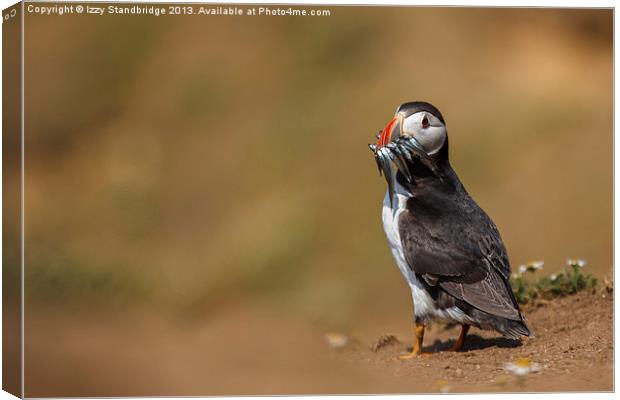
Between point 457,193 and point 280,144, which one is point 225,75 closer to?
point 280,144

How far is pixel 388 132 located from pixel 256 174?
1.45 metres

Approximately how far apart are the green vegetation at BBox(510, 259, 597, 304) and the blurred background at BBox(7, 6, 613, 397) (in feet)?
0.54

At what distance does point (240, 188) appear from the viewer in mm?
10141

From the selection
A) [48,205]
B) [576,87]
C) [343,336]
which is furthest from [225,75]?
[576,87]

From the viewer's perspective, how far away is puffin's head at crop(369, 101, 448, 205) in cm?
928

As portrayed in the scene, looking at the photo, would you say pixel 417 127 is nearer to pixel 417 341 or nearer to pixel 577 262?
pixel 417 341

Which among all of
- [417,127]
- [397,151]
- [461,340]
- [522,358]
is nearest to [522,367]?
[522,358]

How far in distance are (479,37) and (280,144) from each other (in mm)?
2107

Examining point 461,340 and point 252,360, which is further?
point 461,340

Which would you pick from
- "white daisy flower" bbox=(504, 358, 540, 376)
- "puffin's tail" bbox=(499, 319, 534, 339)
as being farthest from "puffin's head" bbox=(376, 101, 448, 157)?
"white daisy flower" bbox=(504, 358, 540, 376)

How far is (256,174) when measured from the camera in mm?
10031

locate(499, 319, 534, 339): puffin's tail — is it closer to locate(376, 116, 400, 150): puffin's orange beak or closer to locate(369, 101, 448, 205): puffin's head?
locate(369, 101, 448, 205): puffin's head

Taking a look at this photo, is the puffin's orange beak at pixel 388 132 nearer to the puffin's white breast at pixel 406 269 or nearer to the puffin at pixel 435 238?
the puffin at pixel 435 238

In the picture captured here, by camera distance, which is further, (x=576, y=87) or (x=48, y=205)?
(x=576, y=87)
